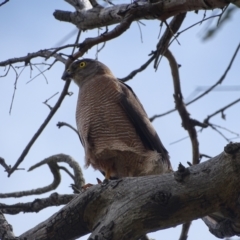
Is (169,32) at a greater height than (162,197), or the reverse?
(169,32)

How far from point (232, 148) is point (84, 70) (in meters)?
4.12

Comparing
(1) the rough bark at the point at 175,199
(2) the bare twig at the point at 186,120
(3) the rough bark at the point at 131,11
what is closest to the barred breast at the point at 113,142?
(2) the bare twig at the point at 186,120

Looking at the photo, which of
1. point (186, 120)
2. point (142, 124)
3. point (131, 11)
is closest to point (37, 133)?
point (142, 124)

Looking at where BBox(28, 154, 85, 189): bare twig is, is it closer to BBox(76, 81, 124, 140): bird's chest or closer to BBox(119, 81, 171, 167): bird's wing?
BBox(76, 81, 124, 140): bird's chest

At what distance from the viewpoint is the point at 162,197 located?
139 inches

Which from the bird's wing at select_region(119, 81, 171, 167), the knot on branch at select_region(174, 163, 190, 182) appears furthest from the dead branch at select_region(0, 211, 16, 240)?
the bird's wing at select_region(119, 81, 171, 167)

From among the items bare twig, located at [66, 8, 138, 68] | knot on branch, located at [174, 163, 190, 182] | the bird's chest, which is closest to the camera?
knot on branch, located at [174, 163, 190, 182]

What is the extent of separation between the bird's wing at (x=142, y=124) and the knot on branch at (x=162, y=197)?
2.59m

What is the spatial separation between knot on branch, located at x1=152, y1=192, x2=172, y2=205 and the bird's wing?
2.59 metres

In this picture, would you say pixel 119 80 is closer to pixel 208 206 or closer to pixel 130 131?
pixel 130 131

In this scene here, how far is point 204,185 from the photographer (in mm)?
3488

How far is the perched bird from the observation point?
607 centimetres

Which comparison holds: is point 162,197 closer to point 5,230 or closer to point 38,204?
point 5,230

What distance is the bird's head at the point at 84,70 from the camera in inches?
283
